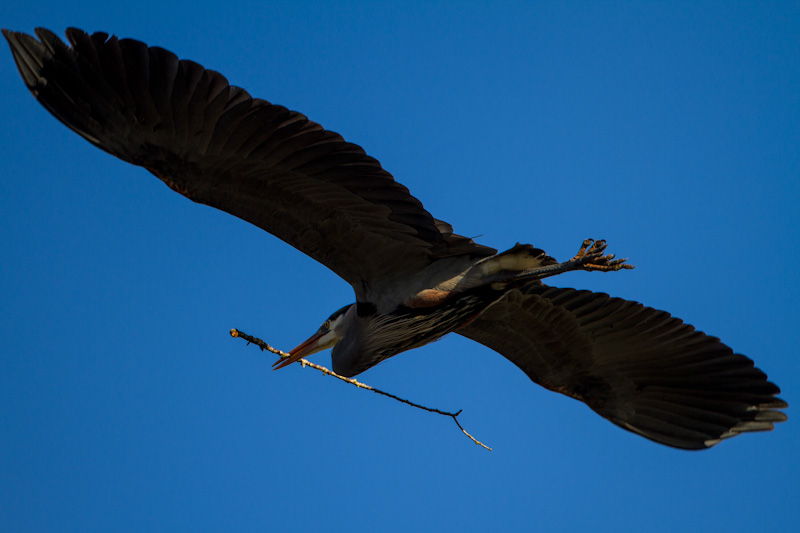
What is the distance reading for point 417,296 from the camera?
6410 mm

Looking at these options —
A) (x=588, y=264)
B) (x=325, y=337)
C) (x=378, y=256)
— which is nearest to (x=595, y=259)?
(x=588, y=264)

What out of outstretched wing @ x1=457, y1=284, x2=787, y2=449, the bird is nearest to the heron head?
the bird

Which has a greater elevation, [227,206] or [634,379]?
[634,379]

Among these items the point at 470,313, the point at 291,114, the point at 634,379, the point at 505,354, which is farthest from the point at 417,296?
the point at 634,379

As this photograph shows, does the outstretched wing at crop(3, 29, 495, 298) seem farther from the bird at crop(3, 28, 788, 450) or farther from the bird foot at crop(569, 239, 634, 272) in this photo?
the bird foot at crop(569, 239, 634, 272)

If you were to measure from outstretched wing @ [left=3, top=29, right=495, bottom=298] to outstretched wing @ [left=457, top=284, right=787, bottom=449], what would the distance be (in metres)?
1.42

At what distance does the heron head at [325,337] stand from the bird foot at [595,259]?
2.19 metres

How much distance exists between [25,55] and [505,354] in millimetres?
4506

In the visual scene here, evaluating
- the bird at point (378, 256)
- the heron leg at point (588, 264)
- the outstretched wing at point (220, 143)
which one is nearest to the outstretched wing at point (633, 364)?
the bird at point (378, 256)

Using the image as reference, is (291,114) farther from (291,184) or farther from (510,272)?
(510,272)

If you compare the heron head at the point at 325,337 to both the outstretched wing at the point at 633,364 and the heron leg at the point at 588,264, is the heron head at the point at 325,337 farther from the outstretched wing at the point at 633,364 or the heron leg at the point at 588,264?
the heron leg at the point at 588,264

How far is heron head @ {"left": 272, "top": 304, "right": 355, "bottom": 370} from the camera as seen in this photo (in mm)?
7250

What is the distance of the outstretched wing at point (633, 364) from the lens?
688 cm

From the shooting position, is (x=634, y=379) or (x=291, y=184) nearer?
(x=291, y=184)
